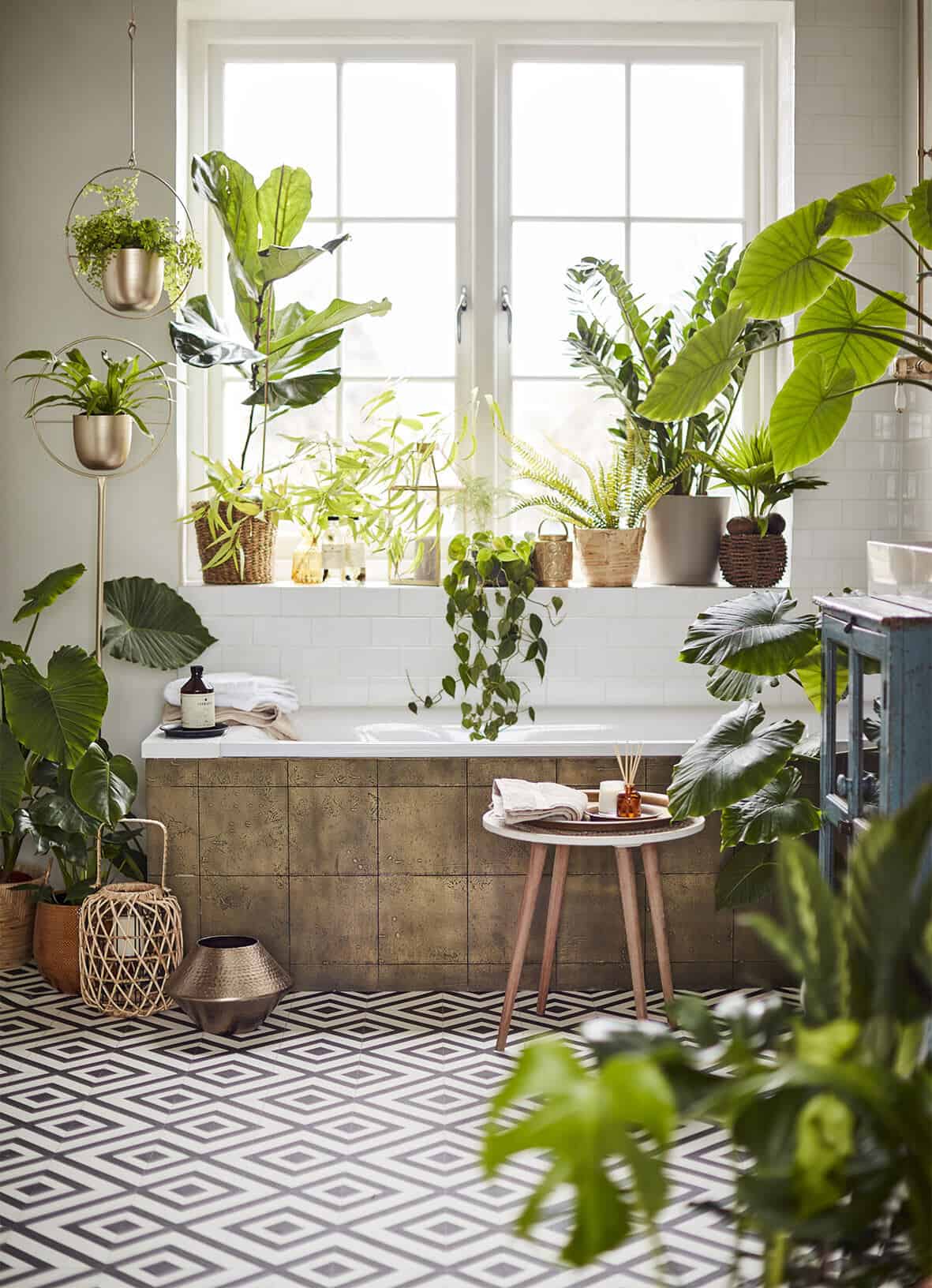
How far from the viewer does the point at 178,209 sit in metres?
4.54

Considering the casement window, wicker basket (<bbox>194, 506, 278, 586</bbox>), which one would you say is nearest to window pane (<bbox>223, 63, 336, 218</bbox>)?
the casement window

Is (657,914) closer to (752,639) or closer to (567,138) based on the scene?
(752,639)

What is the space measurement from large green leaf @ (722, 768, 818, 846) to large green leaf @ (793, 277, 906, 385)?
0.98m

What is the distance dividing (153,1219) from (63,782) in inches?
66.5

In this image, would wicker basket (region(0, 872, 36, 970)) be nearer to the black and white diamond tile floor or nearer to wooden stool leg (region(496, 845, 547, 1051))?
the black and white diamond tile floor

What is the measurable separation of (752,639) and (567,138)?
2452mm

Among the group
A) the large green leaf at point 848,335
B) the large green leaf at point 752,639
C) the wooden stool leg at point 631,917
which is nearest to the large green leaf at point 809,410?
the large green leaf at point 848,335

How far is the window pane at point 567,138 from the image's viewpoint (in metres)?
4.92

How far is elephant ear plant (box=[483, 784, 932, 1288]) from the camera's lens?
81 centimetres

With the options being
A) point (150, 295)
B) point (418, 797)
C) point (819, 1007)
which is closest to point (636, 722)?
point (418, 797)

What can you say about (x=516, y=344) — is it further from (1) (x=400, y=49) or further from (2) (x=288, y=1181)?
(2) (x=288, y=1181)

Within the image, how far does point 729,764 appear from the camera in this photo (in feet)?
10.8

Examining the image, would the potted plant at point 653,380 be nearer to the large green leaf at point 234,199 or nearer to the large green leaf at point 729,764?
the large green leaf at point 234,199

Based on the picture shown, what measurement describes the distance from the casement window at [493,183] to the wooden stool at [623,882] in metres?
1.81
